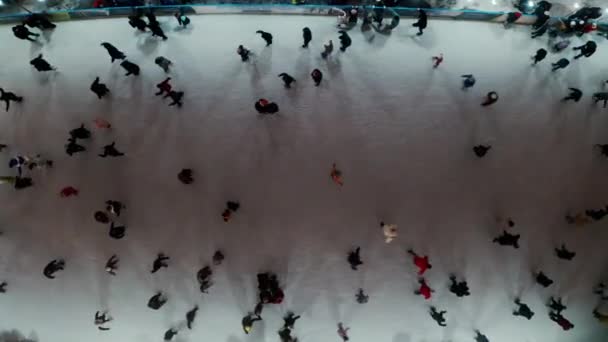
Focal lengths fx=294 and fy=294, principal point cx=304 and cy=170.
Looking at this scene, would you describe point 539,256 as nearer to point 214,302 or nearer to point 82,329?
point 214,302

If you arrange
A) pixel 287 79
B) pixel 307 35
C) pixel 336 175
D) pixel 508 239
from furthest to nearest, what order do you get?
pixel 336 175 → pixel 287 79 → pixel 307 35 → pixel 508 239

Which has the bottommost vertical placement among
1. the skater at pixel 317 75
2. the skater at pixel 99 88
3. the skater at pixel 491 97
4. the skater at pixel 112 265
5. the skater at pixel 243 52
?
the skater at pixel 112 265

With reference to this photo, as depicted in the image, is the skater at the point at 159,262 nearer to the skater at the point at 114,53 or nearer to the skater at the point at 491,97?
the skater at the point at 114,53

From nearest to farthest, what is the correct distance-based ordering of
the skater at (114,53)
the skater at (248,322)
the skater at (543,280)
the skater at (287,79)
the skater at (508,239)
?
the skater at (114,53) < the skater at (508,239) < the skater at (248,322) < the skater at (287,79) < the skater at (543,280)

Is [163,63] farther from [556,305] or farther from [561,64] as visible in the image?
[556,305]

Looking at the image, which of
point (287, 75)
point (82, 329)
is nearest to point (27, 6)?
point (287, 75)

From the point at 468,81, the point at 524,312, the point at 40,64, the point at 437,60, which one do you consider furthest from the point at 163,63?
the point at 524,312

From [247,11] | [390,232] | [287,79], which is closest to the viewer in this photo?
[390,232]

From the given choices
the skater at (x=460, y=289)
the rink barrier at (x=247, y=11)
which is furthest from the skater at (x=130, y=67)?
the skater at (x=460, y=289)
